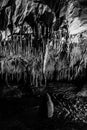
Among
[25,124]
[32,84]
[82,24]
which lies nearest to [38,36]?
[82,24]

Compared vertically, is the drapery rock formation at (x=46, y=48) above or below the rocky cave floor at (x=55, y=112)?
above

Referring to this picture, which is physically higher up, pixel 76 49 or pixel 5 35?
pixel 5 35

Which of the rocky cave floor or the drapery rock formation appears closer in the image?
the drapery rock formation

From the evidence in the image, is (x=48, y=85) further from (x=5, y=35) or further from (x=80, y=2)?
(x=80, y=2)

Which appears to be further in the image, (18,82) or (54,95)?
(54,95)

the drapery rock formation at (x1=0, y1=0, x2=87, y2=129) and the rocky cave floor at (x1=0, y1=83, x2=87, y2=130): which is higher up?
the drapery rock formation at (x1=0, y1=0, x2=87, y2=129)

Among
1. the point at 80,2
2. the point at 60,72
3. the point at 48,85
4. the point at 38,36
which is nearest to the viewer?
the point at 80,2

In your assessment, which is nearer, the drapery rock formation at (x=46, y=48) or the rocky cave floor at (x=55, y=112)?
the drapery rock formation at (x=46, y=48)

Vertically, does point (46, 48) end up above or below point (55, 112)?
above

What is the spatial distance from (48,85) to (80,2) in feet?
8.71

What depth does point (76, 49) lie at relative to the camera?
4.60 metres

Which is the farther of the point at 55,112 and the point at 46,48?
the point at 55,112

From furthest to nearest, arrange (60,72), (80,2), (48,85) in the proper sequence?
(48,85), (60,72), (80,2)

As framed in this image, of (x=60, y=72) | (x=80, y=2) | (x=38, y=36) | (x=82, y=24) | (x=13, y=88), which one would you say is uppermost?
(x=80, y=2)
